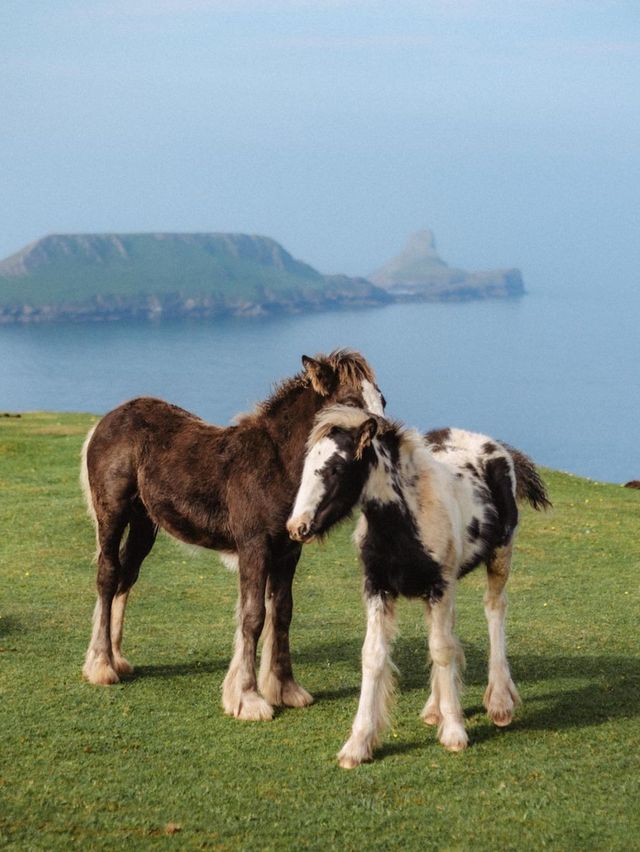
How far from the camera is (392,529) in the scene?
7.10 metres

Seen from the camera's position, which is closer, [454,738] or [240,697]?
[454,738]

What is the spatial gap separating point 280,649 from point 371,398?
2.09 metres

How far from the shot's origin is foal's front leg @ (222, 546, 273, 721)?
7945 millimetres

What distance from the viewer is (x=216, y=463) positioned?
27.3 feet

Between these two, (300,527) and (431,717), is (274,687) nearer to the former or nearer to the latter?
(431,717)

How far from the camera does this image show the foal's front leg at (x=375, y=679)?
7.05 meters

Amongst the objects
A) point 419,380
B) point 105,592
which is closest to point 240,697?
point 105,592

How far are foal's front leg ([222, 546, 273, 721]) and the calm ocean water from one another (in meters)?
90.6

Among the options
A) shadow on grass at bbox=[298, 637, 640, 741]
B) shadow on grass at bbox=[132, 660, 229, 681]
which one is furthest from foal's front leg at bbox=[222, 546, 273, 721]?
shadow on grass at bbox=[132, 660, 229, 681]

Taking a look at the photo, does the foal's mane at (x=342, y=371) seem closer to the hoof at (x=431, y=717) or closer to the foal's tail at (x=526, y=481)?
the foal's tail at (x=526, y=481)

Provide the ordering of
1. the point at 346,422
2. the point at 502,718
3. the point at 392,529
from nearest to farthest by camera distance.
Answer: the point at 346,422 → the point at 392,529 → the point at 502,718

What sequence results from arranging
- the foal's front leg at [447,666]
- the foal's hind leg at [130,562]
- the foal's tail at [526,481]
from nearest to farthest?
the foal's front leg at [447,666]
the foal's tail at [526,481]
the foal's hind leg at [130,562]

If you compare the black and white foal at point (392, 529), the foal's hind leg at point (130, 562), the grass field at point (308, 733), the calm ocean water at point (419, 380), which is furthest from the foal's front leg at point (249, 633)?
the calm ocean water at point (419, 380)

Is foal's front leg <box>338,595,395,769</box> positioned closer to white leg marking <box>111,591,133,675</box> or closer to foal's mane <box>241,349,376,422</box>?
foal's mane <box>241,349,376,422</box>
